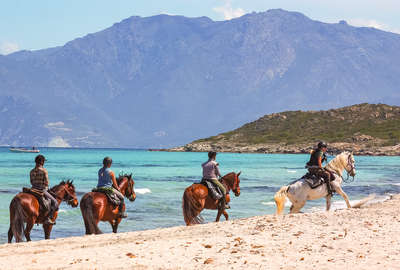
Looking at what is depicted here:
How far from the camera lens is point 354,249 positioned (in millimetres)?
13094

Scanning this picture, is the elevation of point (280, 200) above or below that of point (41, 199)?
below

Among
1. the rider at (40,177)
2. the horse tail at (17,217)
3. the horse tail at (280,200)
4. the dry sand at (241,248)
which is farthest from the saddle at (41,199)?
Result: the horse tail at (280,200)

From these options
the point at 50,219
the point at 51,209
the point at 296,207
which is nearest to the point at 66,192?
the point at 51,209

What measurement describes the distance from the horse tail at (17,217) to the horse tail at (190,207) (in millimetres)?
5415

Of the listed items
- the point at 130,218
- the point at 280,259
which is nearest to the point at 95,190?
the point at 280,259

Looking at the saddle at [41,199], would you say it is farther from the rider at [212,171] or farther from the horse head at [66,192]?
the rider at [212,171]

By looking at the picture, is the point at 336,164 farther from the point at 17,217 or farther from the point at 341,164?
the point at 17,217

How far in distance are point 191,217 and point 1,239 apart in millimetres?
7612

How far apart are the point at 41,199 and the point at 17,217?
870mm

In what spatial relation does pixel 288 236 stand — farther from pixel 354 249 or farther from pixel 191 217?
pixel 191 217

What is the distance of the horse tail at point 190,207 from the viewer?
20.3 metres

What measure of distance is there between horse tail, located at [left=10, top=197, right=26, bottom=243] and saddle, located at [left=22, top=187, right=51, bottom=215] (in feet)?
1.57

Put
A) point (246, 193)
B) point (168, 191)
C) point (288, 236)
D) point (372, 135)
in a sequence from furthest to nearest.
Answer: point (372, 135)
point (168, 191)
point (246, 193)
point (288, 236)

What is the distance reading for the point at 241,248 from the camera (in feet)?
44.7
